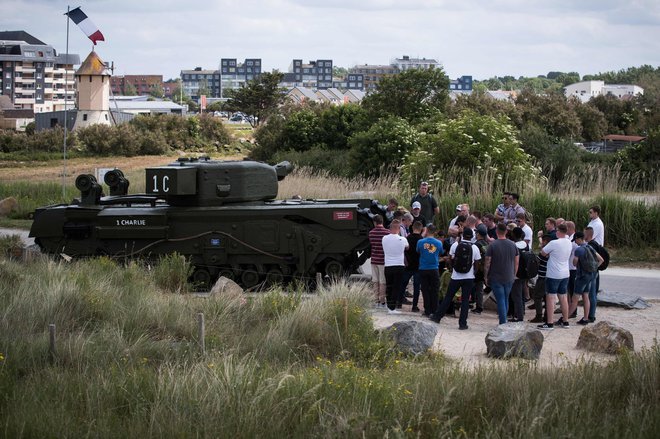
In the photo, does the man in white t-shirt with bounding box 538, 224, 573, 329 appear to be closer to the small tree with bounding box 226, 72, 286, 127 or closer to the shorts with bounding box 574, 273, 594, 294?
the shorts with bounding box 574, 273, 594, 294

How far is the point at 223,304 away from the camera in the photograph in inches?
538

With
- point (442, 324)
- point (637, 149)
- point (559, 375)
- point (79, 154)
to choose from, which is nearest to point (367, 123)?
point (637, 149)

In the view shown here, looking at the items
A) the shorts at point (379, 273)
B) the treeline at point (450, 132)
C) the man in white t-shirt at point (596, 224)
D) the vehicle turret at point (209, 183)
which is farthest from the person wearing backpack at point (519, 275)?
the treeline at point (450, 132)

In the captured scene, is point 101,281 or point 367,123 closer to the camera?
point 101,281

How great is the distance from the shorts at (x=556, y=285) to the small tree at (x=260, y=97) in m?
67.4

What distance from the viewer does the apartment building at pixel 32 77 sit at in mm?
123750

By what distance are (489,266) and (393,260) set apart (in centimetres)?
181

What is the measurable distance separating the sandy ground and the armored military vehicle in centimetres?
220

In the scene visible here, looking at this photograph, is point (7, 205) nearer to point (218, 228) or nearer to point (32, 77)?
point (218, 228)

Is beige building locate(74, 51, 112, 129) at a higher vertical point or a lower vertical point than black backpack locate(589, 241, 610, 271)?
higher

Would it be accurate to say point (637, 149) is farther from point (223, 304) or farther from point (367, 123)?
point (223, 304)

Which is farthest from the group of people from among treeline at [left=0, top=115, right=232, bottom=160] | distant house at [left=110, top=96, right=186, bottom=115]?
distant house at [left=110, top=96, right=186, bottom=115]

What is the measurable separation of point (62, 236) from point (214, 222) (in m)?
3.05

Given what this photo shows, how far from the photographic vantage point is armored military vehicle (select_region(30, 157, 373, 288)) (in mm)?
17531
